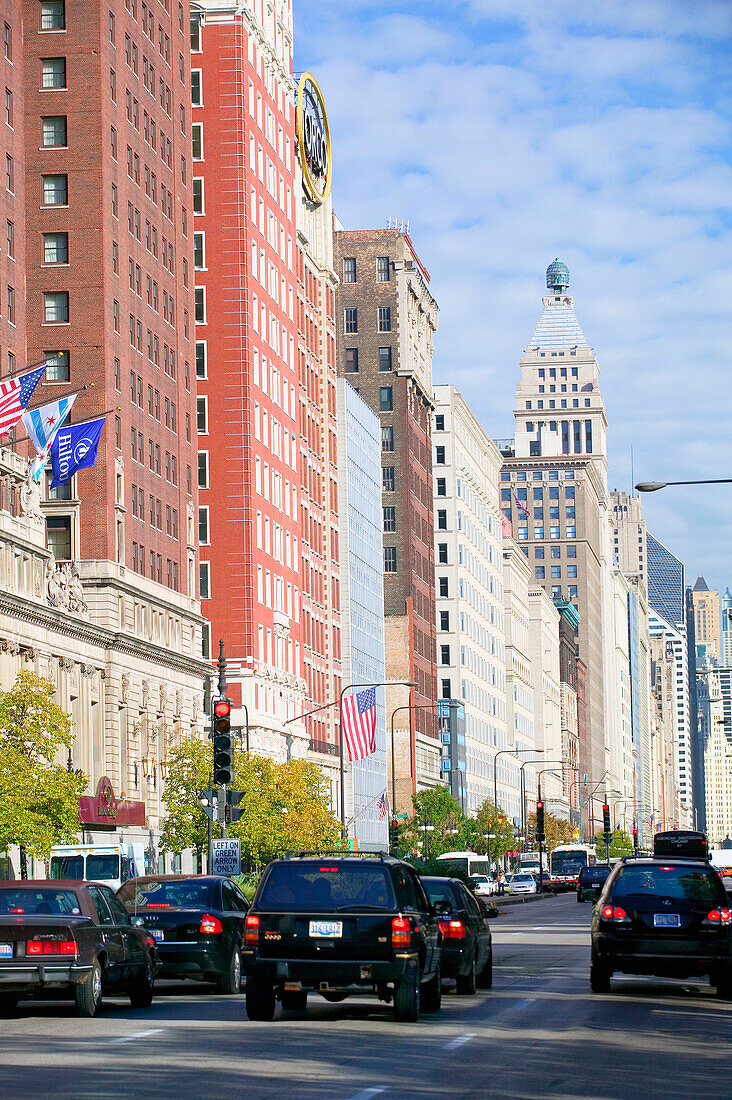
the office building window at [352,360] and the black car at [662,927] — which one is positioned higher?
the office building window at [352,360]

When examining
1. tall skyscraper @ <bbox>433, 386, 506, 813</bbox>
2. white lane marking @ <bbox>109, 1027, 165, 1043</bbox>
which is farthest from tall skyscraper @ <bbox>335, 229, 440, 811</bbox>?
white lane marking @ <bbox>109, 1027, 165, 1043</bbox>

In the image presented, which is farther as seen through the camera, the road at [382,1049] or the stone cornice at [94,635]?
the stone cornice at [94,635]

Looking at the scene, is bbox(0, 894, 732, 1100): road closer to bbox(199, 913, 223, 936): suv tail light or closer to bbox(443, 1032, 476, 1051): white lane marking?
bbox(443, 1032, 476, 1051): white lane marking

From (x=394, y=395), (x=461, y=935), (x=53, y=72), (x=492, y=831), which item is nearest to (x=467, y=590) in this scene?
(x=394, y=395)

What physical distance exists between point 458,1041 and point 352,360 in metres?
140

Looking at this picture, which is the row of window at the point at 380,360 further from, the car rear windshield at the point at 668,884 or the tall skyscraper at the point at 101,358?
the car rear windshield at the point at 668,884

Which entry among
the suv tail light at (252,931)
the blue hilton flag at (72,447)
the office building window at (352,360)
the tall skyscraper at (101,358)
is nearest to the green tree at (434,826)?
the office building window at (352,360)

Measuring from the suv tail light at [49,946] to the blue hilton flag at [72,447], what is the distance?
128 feet

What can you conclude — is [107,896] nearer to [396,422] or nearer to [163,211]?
[163,211]

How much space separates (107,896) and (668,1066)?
8.66m

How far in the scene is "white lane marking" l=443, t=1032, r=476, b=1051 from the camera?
18453 mm

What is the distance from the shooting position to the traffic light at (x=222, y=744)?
3459cm


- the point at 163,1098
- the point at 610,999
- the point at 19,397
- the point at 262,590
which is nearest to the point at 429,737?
the point at 262,590

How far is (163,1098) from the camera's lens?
1421 centimetres
